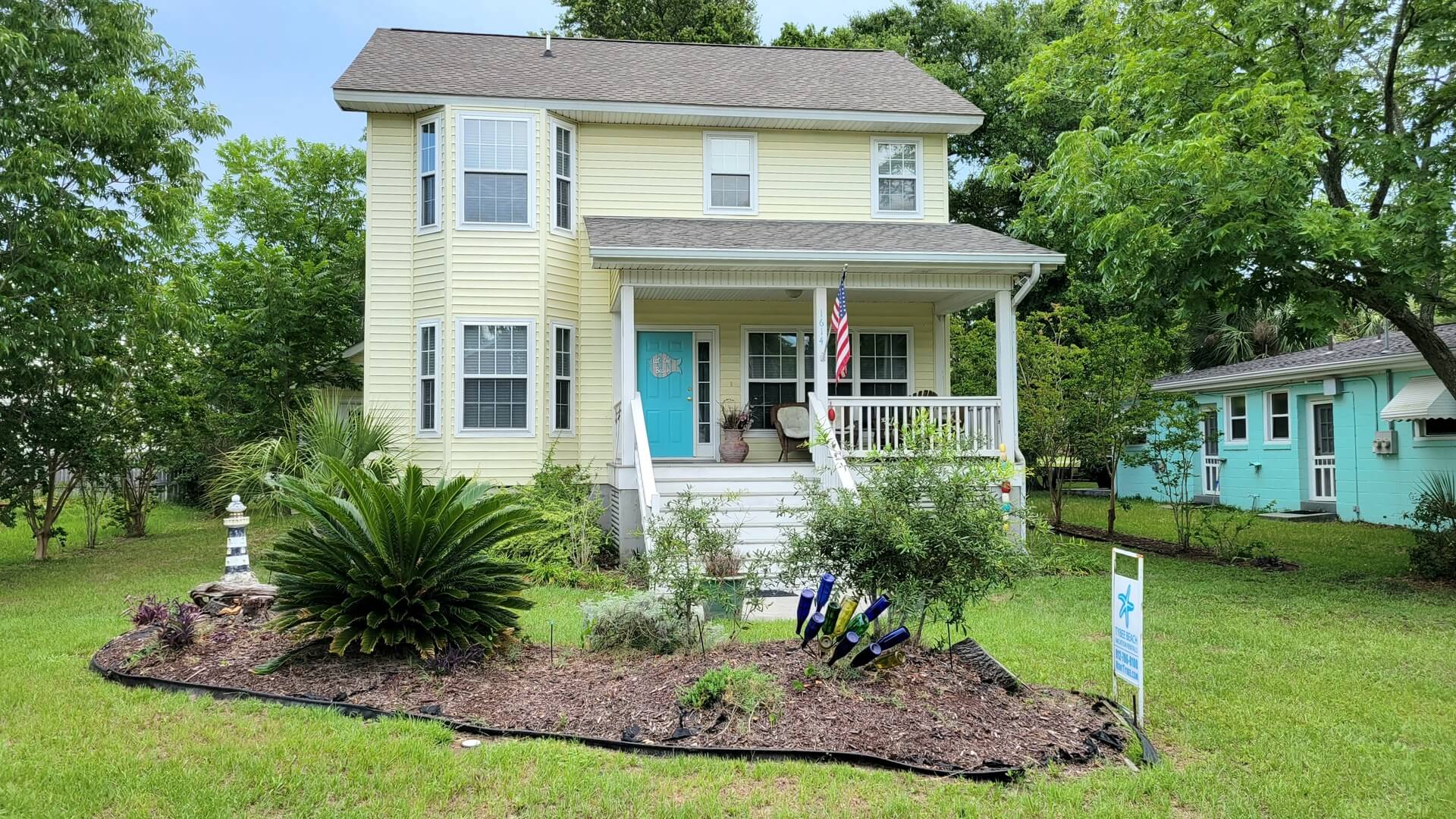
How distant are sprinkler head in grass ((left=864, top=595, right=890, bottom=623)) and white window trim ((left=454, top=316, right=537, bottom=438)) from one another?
8238mm

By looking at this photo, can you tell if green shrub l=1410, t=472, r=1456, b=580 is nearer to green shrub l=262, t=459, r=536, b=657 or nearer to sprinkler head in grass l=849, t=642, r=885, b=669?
sprinkler head in grass l=849, t=642, r=885, b=669

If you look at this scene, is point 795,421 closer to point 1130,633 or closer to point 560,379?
point 560,379

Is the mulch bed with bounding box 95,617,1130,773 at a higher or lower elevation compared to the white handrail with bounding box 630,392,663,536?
lower

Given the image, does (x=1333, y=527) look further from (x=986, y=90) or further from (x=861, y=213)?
(x=986, y=90)

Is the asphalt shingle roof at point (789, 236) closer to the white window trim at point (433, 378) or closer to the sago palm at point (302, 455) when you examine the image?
the white window trim at point (433, 378)

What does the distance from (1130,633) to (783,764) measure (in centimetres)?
191

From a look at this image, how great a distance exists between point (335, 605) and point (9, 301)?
657 cm

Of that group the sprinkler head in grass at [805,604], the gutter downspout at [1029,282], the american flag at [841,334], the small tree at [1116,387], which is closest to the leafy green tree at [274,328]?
the american flag at [841,334]

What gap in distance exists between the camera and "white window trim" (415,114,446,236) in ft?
42.7

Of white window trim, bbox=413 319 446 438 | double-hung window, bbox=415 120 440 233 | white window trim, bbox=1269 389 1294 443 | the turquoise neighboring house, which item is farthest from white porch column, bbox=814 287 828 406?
white window trim, bbox=1269 389 1294 443

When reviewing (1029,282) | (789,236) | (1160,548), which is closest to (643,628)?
(789,236)

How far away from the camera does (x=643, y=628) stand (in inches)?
248

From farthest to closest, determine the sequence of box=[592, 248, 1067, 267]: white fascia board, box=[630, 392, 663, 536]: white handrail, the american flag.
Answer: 1. box=[592, 248, 1067, 267]: white fascia board
2. the american flag
3. box=[630, 392, 663, 536]: white handrail

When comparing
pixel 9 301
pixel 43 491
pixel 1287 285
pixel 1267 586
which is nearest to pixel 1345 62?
pixel 1287 285
